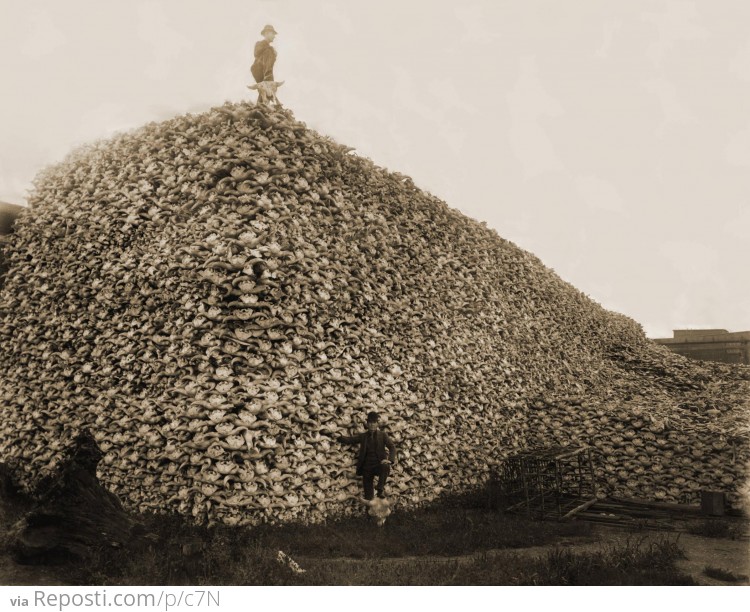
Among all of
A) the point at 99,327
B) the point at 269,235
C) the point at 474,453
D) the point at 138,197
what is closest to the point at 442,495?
the point at 474,453

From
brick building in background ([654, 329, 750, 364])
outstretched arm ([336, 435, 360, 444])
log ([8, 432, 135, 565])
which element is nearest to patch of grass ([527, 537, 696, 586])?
outstretched arm ([336, 435, 360, 444])

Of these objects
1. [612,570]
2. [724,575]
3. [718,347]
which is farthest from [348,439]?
[718,347]

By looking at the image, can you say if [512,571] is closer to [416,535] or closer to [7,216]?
[416,535]

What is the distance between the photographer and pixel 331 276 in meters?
8.66

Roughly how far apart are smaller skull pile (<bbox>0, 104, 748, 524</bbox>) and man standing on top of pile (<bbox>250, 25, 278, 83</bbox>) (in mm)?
659

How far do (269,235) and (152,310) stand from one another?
6.26ft

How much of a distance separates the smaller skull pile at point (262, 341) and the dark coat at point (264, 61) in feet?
2.17

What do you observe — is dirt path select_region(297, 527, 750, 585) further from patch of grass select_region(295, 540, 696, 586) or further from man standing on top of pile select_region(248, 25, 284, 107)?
man standing on top of pile select_region(248, 25, 284, 107)

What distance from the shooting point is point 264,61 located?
357 inches

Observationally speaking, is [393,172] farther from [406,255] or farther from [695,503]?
[695,503]

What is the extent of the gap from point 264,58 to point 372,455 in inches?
232

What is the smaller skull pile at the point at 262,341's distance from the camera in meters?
7.43

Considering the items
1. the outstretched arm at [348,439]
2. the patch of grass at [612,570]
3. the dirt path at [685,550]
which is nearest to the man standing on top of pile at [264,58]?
the outstretched arm at [348,439]

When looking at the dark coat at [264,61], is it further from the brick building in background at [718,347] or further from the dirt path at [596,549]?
the brick building in background at [718,347]
